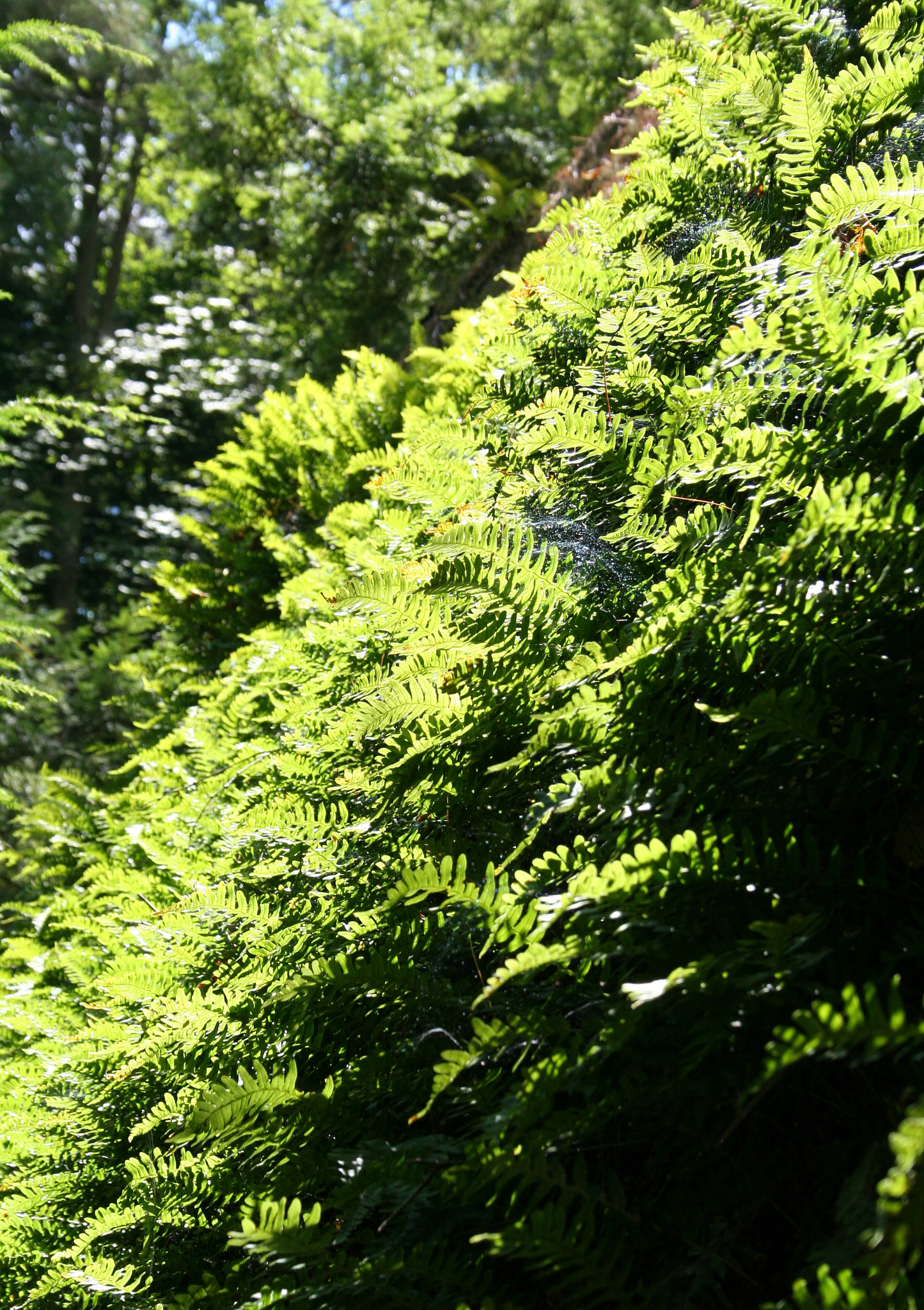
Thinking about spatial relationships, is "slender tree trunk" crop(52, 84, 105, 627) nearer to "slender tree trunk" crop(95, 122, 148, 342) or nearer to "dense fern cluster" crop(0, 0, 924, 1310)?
"slender tree trunk" crop(95, 122, 148, 342)

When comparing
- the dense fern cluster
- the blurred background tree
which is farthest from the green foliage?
the dense fern cluster

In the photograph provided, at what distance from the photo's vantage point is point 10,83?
38.0 ft

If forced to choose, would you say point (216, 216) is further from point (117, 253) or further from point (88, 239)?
Answer: point (117, 253)

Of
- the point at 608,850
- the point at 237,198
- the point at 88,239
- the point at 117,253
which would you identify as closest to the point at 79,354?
the point at 88,239

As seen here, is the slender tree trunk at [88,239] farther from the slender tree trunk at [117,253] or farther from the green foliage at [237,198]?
the slender tree trunk at [117,253]

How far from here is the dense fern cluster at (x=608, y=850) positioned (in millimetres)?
771

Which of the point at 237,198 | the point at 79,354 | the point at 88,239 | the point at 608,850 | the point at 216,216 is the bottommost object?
the point at 608,850

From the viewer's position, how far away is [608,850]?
1000mm

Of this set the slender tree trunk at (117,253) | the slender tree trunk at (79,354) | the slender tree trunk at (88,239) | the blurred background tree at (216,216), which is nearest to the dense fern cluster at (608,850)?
the blurred background tree at (216,216)

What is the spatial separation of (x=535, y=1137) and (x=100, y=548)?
12.7m

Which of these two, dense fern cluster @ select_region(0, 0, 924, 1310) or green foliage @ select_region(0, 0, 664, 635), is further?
green foliage @ select_region(0, 0, 664, 635)

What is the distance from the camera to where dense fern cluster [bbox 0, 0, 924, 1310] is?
771mm

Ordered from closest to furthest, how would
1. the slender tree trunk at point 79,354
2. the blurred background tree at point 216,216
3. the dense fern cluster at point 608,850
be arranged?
the dense fern cluster at point 608,850
the blurred background tree at point 216,216
the slender tree trunk at point 79,354

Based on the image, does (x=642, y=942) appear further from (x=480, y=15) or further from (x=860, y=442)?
(x=480, y=15)
